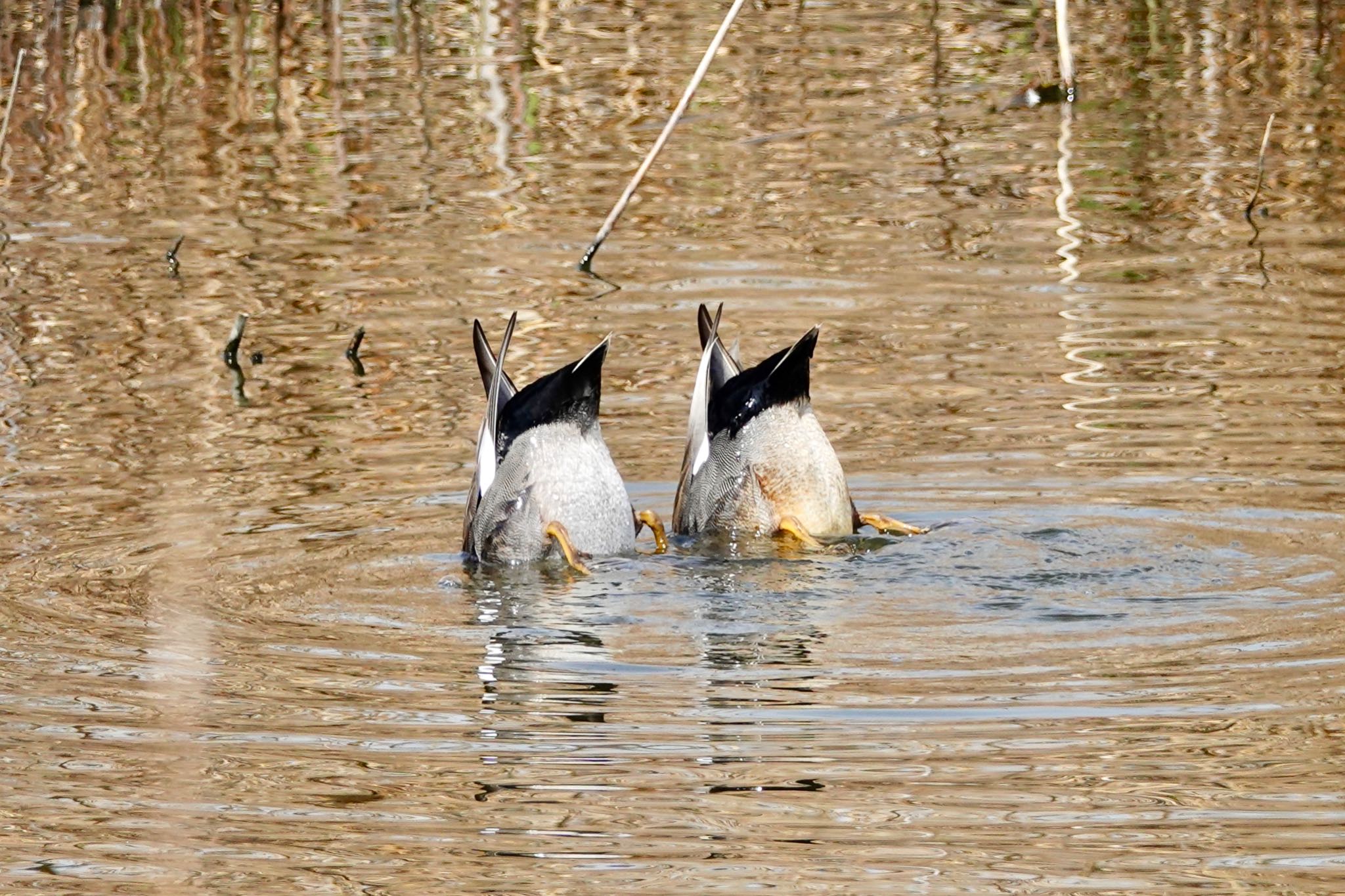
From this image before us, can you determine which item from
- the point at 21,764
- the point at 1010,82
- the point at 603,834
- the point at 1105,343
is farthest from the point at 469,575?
the point at 1010,82

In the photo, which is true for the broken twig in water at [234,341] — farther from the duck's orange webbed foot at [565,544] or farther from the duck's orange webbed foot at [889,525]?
the duck's orange webbed foot at [889,525]

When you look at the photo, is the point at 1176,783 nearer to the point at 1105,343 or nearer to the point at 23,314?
the point at 1105,343

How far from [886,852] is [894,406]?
4444 mm

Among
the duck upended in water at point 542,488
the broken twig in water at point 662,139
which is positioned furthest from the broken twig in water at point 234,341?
the duck upended in water at point 542,488

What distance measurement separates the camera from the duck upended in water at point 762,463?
291 inches

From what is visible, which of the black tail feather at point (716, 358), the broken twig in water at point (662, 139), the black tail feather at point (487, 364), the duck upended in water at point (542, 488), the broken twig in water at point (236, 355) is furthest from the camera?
the broken twig in water at point (236, 355)

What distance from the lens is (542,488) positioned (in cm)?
732

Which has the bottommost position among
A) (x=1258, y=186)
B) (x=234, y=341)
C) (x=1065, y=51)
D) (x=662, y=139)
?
(x=234, y=341)

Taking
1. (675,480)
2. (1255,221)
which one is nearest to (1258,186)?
(1255,221)

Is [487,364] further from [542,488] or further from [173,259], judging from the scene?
[173,259]

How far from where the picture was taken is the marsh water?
16.0 ft

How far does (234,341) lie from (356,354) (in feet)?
1.73

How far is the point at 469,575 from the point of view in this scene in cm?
719

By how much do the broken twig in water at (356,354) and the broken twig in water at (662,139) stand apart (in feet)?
4.17
